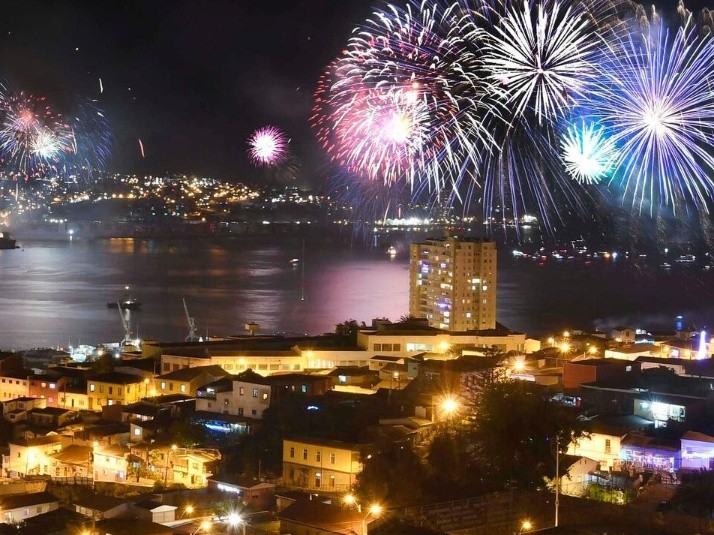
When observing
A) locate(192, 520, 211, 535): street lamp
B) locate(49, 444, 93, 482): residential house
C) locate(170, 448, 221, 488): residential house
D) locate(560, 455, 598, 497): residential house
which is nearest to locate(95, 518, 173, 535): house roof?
locate(192, 520, 211, 535): street lamp

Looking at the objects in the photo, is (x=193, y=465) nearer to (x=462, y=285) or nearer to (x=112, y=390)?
(x=112, y=390)

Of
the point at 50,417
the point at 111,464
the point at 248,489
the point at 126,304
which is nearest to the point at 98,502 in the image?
the point at 248,489

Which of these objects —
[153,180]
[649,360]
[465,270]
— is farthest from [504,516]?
[153,180]

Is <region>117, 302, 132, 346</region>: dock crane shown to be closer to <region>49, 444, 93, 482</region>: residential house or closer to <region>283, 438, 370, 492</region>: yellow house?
<region>49, 444, 93, 482</region>: residential house

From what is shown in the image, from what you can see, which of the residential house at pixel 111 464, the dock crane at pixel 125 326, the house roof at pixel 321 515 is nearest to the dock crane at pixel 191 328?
the dock crane at pixel 125 326

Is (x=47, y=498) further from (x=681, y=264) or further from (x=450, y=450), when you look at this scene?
(x=681, y=264)

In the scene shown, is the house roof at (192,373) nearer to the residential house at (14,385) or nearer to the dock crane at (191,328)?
the residential house at (14,385)

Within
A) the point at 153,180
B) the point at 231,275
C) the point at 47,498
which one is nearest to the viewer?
the point at 47,498
